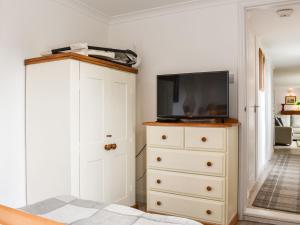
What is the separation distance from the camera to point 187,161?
8.16ft

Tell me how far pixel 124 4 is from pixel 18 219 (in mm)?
2688

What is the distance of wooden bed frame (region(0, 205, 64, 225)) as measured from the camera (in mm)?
754

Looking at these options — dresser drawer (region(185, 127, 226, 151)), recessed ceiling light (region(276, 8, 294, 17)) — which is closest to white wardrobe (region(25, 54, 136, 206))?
dresser drawer (region(185, 127, 226, 151))

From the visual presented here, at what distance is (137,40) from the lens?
335 centimetres

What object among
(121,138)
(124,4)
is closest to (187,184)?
(121,138)

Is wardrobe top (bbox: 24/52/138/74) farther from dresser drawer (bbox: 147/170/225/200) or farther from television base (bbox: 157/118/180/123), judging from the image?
dresser drawer (bbox: 147/170/225/200)

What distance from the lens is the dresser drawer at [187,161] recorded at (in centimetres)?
235

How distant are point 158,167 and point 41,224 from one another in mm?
1961

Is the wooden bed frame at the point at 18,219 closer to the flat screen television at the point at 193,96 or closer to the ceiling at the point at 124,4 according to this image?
the flat screen television at the point at 193,96

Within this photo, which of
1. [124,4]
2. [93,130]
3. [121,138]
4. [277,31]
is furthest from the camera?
[277,31]

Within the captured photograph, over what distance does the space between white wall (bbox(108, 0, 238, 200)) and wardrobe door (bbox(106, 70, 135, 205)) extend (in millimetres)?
315

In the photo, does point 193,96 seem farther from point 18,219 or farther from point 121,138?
point 18,219

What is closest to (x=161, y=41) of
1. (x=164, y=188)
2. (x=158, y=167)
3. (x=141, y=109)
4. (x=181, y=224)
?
(x=141, y=109)

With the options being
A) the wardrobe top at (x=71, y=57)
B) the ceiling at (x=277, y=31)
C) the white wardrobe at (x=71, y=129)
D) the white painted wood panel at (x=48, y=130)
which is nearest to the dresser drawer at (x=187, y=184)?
the white wardrobe at (x=71, y=129)
